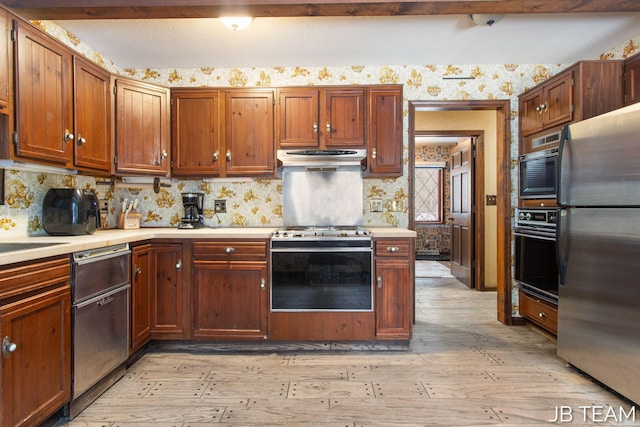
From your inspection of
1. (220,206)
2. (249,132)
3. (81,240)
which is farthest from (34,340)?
(249,132)

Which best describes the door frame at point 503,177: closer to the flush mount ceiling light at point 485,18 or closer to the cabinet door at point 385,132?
the cabinet door at point 385,132

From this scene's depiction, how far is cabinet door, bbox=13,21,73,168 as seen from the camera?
5.90 ft

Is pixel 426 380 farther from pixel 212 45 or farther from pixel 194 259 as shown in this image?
pixel 212 45

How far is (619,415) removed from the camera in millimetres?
1798

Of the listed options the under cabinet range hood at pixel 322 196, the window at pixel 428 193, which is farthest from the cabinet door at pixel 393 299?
the window at pixel 428 193

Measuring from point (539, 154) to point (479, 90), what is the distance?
886 mm

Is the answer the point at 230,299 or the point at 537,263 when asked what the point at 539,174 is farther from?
the point at 230,299

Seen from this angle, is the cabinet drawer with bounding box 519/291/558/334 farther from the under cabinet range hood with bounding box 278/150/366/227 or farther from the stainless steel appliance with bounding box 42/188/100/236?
the stainless steel appliance with bounding box 42/188/100/236

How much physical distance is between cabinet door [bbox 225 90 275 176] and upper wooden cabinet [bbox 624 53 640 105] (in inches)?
107

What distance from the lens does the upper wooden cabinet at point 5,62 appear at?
1.70m

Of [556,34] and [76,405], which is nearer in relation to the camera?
[76,405]

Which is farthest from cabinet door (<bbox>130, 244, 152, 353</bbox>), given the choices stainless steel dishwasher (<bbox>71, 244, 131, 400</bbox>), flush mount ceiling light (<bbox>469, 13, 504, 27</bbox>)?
flush mount ceiling light (<bbox>469, 13, 504, 27</bbox>)

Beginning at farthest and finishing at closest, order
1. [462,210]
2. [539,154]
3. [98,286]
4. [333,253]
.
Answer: [462,210] → [539,154] → [333,253] → [98,286]

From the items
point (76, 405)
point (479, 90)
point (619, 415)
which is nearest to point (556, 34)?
point (479, 90)
